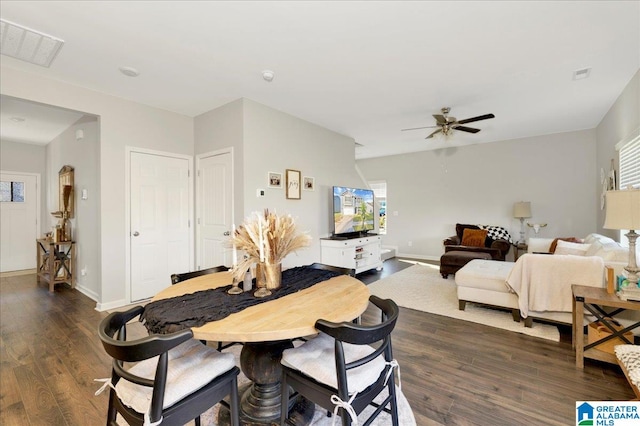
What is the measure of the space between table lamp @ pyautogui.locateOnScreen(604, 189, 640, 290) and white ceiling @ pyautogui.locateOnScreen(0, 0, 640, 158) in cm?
137

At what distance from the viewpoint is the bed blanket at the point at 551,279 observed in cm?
252

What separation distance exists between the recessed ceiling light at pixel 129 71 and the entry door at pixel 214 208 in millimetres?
1272

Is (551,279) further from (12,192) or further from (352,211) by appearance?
(12,192)

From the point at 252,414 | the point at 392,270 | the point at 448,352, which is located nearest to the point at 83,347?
the point at 252,414

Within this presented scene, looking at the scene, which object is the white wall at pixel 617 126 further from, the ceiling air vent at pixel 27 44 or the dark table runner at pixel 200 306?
the ceiling air vent at pixel 27 44

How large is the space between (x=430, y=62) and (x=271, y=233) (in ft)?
8.02

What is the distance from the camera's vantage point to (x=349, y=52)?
2.64 meters

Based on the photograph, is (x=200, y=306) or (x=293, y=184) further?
(x=293, y=184)

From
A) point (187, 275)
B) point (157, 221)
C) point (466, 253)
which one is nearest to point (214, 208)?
point (157, 221)

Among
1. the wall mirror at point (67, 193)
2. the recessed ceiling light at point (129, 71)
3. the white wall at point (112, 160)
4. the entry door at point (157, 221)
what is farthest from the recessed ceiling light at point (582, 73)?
the wall mirror at point (67, 193)

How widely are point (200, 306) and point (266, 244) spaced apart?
0.47 meters

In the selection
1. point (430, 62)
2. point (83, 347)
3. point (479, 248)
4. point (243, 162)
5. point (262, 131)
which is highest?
point (430, 62)

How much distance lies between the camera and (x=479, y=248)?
5.20m

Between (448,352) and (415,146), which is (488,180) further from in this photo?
(448,352)
